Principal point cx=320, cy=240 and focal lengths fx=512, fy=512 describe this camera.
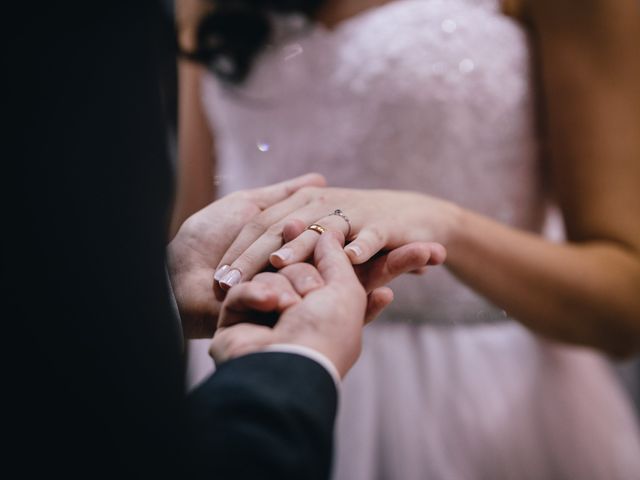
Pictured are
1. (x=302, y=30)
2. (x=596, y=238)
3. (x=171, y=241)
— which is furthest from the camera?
(x=302, y=30)

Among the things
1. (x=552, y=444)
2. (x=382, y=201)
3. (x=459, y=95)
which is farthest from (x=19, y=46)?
(x=552, y=444)

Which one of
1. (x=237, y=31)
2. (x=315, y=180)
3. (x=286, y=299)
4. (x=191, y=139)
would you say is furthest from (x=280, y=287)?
(x=237, y=31)

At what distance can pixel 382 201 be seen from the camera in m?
0.38

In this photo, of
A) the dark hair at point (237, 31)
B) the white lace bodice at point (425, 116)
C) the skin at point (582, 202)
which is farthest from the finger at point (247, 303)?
the dark hair at point (237, 31)

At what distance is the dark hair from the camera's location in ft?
2.44

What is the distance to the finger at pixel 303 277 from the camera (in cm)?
29

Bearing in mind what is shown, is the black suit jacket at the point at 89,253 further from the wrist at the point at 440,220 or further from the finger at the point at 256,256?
the wrist at the point at 440,220

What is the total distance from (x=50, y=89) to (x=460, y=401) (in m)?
0.63

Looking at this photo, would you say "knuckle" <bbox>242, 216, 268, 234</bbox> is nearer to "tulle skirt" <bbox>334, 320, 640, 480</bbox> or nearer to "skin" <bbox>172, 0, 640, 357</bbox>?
"skin" <bbox>172, 0, 640, 357</bbox>

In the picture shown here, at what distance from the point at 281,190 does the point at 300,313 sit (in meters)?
0.11

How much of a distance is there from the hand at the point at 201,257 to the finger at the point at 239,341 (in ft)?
0.07

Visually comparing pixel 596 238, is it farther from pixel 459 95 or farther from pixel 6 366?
Answer: pixel 6 366

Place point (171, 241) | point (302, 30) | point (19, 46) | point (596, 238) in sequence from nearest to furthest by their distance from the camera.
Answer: point (19, 46)
point (171, 241)
point (596, 238)
point (302, 30)

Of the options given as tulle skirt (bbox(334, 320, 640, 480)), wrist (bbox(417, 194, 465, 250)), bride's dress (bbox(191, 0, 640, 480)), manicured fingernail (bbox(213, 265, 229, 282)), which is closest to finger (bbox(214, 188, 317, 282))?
manicured fingernail (bbox(213, 265, 229, 282))
